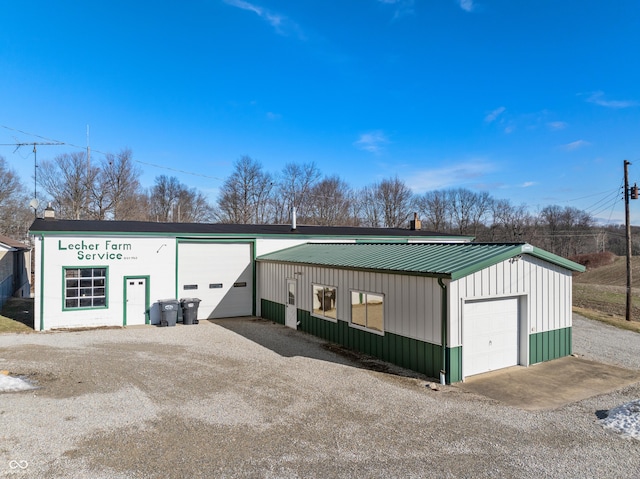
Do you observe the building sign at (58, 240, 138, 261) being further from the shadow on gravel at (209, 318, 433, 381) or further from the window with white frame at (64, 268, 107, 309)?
the shadow on gravel at (209, 318, 433, 381)

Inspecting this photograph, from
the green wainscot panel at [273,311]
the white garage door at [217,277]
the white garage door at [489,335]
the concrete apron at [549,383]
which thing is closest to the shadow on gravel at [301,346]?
the green wainscot panel at [273,311]

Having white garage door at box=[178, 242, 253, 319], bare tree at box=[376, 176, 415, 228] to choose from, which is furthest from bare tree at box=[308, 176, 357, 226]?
white garage door at box=[178, 242, 253, 319]

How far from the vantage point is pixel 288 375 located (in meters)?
9.30

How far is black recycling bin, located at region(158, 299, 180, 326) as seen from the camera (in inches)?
602

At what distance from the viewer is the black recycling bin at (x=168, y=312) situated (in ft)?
50.1

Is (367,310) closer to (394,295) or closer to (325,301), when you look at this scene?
(394,295)

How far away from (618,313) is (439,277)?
58.5 feet

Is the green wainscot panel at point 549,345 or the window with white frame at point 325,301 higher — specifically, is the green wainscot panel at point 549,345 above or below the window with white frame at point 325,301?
below

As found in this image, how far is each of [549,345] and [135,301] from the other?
14317 millimetres

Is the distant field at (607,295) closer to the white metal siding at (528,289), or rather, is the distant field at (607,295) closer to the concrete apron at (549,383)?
the white metal siding at (528,289)

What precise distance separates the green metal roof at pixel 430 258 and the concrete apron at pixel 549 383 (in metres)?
2.51

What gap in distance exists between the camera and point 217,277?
56.6 feet

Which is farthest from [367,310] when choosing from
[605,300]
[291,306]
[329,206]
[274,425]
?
[329,206]

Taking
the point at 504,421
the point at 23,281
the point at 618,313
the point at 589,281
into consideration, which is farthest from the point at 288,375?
the point at 589,281
